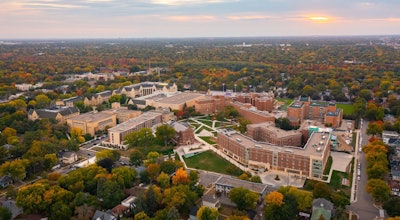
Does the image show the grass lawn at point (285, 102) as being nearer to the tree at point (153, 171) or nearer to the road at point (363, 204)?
the road at point (363, 204)

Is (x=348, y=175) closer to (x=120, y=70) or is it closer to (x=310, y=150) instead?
(x=310, y=150)

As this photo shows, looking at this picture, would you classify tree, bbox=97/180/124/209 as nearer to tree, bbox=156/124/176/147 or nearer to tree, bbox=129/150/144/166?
tree, bbox=129/150/144/166

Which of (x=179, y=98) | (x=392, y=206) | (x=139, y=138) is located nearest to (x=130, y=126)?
(x=139, y=138)

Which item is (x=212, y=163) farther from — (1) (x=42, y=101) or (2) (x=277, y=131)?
(1) (x=42, y=101)

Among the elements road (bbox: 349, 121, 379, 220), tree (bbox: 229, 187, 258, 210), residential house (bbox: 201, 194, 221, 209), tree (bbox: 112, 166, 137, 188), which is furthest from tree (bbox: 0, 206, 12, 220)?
road (bbox: 349, 121, 379, 220)

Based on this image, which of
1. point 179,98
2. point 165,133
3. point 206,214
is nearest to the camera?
point 206,214

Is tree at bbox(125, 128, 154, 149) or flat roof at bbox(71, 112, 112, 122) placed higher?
flat roof at bbox(71, 112, 112, 122)
